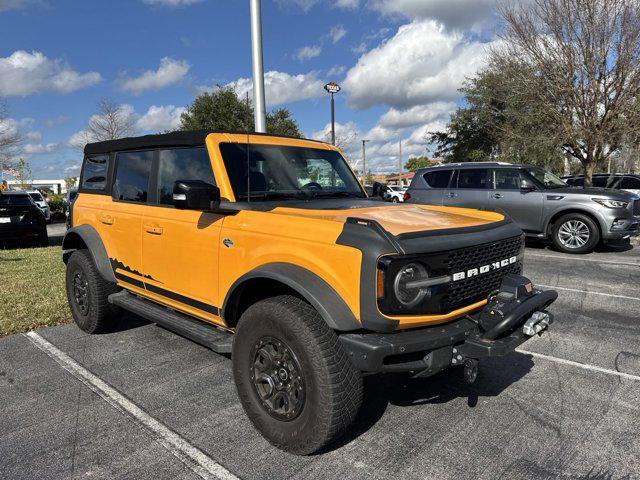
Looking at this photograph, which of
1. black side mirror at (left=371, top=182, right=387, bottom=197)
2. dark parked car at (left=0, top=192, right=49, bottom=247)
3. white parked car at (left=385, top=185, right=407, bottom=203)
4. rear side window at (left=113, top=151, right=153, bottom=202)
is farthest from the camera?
dark parked car at (left=0, top=192, right=49, bottom=247)

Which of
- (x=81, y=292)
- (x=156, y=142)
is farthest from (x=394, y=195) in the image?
(x=156, y=142)

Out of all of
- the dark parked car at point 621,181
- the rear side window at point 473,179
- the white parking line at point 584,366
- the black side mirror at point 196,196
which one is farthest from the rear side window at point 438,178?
the black side mirror at point 196,196

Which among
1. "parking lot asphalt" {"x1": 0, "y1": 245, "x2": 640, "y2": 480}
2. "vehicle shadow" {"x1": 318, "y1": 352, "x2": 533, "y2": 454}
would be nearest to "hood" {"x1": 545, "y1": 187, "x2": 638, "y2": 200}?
"parking lot asphalt" {"x1": 0, "y1": 245, "x2": 640, "y2": 480}

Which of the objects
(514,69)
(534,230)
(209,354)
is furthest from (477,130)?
(209,354)

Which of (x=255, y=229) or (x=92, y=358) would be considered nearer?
(x=255, y=229)

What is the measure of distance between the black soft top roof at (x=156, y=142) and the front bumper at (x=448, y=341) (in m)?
1.96

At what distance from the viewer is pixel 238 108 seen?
2570 cm

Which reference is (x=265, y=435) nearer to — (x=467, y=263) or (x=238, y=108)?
(x=467, y=263)

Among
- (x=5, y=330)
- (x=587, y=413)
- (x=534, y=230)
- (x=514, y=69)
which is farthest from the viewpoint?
(x=514, y=69)

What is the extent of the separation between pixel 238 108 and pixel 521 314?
2510cm

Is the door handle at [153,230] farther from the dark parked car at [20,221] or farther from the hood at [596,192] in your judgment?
the dark parked car at [20,221]

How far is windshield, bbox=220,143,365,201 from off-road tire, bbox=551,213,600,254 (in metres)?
7.05

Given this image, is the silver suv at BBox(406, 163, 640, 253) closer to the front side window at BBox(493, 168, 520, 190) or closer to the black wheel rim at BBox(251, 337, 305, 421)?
the front side window at BBox(493, 168, 520, 190)

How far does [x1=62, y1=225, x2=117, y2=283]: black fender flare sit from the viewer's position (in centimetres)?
425
